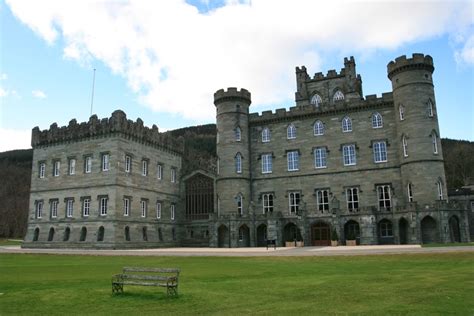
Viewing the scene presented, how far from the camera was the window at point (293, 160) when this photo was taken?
45312 millimetres

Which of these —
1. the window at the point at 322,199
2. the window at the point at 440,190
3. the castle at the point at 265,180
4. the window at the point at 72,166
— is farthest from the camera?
the window at the point at 72,166

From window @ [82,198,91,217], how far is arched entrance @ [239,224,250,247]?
15.0 metres

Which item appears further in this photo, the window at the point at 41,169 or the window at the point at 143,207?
the window at the point at 41,169

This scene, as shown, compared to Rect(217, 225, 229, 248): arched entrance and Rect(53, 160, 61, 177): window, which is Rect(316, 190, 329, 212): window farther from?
Rect(53, 160, 61, 177): window

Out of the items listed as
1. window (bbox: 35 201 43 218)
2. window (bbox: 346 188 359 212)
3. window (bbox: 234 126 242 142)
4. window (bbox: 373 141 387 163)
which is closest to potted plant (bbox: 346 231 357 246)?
window (bbox: 346 188 359 212)

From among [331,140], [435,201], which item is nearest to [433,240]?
[435,201]

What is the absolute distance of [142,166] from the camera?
1757 inches

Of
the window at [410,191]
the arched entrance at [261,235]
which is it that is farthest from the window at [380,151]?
the arched entrance at [261,235]

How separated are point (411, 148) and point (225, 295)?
31589mm

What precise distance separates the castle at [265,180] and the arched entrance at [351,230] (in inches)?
3.9

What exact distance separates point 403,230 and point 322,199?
8.55 meters

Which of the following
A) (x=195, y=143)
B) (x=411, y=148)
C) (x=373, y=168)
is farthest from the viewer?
(x=195, y=143)

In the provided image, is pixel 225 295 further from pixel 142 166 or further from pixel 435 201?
pixel 142 166

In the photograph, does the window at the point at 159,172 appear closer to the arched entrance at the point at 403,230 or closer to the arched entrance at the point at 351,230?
the arched entrance at the point at 351,230
